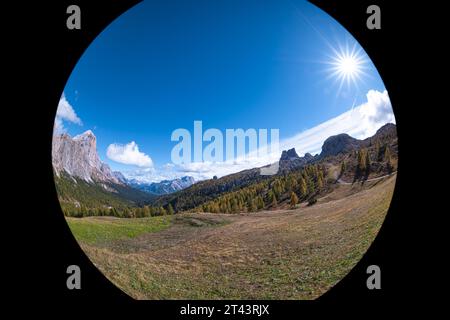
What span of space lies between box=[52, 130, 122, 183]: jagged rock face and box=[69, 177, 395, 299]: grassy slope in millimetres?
2033

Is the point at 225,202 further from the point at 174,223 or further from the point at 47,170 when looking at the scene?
the point at 47,170

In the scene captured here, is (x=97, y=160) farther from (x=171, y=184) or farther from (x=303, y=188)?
(x=303, y=188)

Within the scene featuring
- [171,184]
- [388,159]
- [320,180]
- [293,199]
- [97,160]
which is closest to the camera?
[388,159]

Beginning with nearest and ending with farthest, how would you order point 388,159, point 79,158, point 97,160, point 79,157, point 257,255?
point 79,157 → point 79,158 → point 388,159 → point 97,160 → point 257,255

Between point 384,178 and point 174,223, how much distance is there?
39.1 ft

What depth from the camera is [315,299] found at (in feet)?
21.3

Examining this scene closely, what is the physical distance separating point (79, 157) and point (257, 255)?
912 cm

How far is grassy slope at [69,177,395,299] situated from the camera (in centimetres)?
737

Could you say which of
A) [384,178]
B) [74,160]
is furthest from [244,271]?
[74,160]

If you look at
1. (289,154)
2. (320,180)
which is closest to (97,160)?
(289,154)

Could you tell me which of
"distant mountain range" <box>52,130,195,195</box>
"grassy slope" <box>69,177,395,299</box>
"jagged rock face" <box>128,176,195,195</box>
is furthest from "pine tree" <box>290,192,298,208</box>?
"distant mountain range" <box>52,130,195,195</box>

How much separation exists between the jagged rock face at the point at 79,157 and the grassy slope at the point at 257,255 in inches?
80.0

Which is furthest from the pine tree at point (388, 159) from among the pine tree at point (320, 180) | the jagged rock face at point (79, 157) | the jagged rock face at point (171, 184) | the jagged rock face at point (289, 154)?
the jagged rock face at point (79, 157)

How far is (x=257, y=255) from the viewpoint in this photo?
12.1 metres
